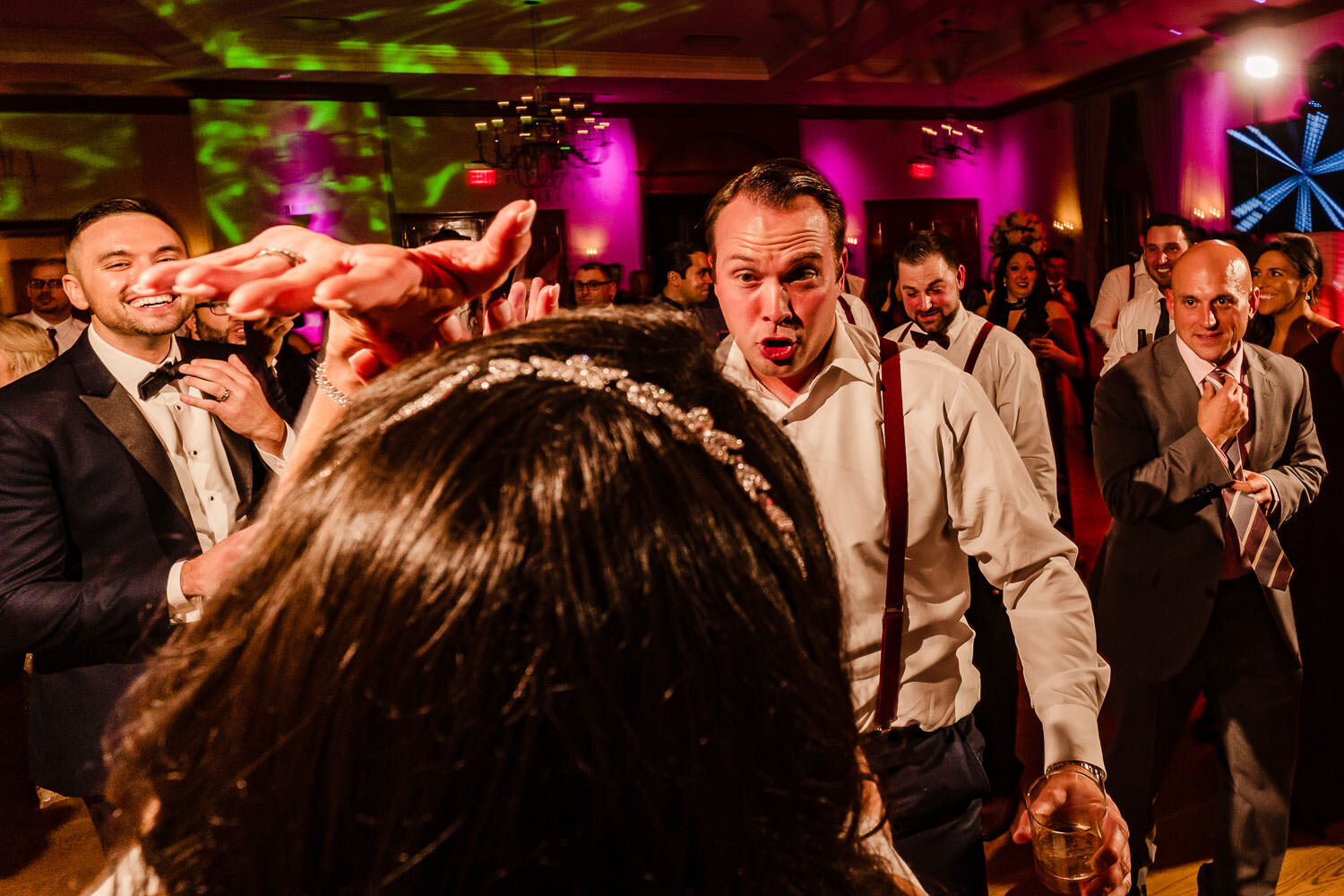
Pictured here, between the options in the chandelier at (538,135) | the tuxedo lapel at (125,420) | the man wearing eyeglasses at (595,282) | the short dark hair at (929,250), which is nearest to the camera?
the tuxedo lapel at (125,420)

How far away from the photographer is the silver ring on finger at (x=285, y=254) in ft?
2.45

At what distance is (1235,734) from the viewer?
2254mm

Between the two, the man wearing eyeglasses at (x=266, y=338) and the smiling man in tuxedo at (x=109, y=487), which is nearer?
the smiling man in tuxedo at (x=109, y=487)

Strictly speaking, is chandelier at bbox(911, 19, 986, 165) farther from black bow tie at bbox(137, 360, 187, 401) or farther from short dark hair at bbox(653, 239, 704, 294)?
black bow tie at bbox(137, 360, 187, 401)

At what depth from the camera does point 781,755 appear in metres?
0.46

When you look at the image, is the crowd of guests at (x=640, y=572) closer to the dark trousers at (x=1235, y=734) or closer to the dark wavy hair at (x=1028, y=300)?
the dark trousers at (x=1235, y=734)

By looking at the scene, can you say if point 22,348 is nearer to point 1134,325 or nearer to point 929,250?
point 929,250

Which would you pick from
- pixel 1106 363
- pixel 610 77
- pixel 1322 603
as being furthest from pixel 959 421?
pixel 610 77

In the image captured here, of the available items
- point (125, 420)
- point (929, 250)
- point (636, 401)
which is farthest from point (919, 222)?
point (636, 401)

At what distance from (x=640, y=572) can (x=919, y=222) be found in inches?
499

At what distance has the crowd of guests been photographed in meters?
0.43

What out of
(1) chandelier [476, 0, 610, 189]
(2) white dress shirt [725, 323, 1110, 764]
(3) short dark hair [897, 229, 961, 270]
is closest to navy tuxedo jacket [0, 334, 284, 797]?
(2) white dress shirt [725, 323, 1110, 764]

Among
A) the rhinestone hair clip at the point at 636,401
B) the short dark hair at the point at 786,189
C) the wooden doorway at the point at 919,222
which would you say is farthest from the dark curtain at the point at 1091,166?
the rhinestone hair clip at the point at 636,401

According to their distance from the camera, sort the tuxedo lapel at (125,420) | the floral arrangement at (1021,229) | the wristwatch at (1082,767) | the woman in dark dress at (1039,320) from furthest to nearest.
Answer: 1. the floral arrangement at (1021,229)
2. the woman in dark dress at (1039,320)
3. the tuxedo lapel at (125,420)
4. the wristwatch at (1082,767)
